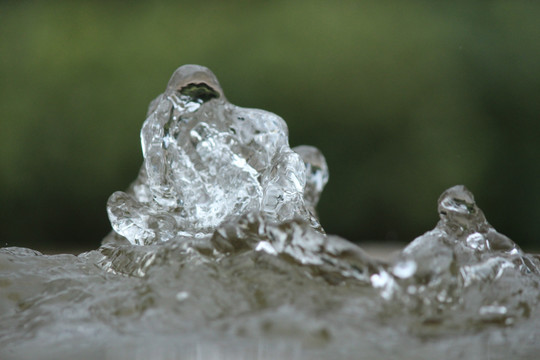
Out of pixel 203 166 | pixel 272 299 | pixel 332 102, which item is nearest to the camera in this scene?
pixel 272 299

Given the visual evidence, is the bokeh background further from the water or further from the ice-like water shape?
the water

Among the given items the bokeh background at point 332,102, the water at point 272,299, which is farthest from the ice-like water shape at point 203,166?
the bokeh background at point 332,102

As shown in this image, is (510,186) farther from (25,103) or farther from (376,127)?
(25,103)

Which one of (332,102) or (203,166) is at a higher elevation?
(203,166)

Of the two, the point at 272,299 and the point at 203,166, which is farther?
the point at 203,166

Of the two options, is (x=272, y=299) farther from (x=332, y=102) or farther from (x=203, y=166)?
(x=332, y=102)

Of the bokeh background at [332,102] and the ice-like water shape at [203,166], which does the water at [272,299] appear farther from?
the bokeh background at [332,102]

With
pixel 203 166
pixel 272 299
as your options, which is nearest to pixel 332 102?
pixel 203 166

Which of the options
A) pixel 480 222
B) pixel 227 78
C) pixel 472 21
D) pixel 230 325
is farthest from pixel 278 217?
pixel 472 21
